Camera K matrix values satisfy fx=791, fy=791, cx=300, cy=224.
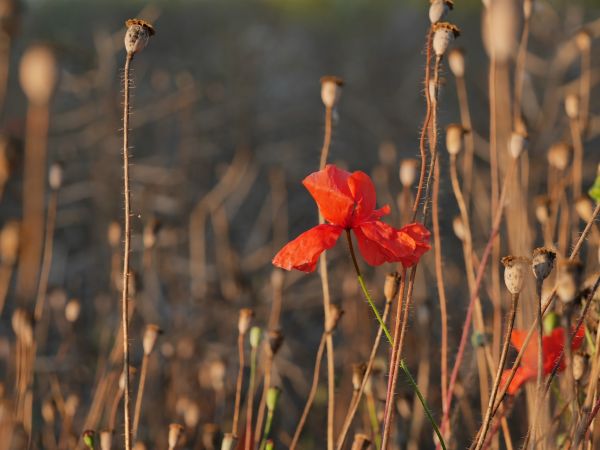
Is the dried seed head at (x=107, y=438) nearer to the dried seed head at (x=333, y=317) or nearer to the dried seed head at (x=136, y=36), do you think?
the dried seed head at (x=333, y=317)

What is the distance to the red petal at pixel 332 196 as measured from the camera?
777 mm

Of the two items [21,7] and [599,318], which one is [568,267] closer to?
[599,318]

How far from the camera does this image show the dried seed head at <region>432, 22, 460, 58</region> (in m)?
0.77

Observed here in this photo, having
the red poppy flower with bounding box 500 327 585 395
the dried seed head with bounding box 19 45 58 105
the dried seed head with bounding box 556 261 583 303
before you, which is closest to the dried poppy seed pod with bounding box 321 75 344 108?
the red poppy flower with bounding box 500 327 585 395

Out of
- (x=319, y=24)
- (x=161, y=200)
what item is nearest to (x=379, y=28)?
(x=319, y=24)

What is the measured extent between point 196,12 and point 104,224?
2459 millimetres

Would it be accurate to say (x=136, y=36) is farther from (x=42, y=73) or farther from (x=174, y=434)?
(x=42, y=73)

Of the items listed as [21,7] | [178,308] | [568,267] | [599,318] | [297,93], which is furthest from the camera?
[297,93]

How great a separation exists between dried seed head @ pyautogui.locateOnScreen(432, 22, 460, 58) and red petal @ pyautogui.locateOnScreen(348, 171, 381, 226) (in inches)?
5.6

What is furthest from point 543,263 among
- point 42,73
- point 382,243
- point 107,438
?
point 42,73

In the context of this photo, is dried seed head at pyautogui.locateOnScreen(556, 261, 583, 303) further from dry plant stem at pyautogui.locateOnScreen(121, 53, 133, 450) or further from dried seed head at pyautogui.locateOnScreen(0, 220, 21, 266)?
dried seed head at pyautogui.locateOnScreen(0, 220, 21, 266)

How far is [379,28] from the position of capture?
4.90 m

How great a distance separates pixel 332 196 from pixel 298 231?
2.41m

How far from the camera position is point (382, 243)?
734mm
